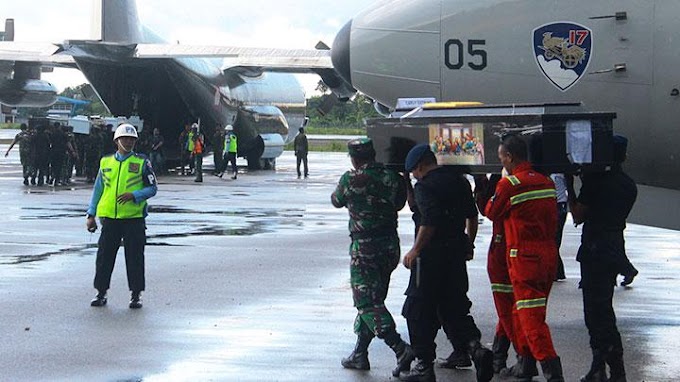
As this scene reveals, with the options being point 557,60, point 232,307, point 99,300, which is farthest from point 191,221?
point 557,60

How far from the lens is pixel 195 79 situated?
3781 centimetres

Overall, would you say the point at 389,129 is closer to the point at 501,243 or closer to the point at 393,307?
the point at 501,243

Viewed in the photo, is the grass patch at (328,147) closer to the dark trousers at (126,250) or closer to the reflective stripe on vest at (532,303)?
the dark trousers at (126,250)

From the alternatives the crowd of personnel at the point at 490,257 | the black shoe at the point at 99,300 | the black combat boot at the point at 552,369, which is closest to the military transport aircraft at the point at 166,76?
the black shoe at the point at 99,300

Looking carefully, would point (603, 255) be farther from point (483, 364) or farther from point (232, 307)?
point (232, 307)

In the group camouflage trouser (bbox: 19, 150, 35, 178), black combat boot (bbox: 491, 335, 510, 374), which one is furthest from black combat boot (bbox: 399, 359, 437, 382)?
camouflage trouser (bbox: 19, 150, 35, 178)

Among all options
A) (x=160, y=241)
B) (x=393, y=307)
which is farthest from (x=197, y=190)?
(x=393, y=307)

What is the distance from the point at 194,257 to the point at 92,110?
103 metres

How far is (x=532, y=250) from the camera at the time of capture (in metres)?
8.00

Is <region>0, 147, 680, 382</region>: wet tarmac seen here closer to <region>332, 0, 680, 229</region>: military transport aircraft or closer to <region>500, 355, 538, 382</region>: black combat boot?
<region>500, 355, 538, 382</region>: black combat boot

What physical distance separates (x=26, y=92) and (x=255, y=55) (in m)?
7.93

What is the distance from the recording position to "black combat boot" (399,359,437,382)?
8.36 m

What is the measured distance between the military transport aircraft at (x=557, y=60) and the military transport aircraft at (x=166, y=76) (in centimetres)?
2147

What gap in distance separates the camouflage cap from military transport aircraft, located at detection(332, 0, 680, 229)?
1812mm
